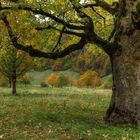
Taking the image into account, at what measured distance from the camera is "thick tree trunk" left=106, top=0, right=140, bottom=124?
781 inches

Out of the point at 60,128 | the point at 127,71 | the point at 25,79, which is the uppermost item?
the point at 127,71

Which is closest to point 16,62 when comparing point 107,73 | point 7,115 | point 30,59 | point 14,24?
point 30,59

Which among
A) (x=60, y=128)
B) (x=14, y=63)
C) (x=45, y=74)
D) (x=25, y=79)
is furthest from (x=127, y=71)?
(x=45, y=74)

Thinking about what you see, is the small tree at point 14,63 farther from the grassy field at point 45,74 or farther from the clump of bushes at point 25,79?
the grassy field at point 45,74

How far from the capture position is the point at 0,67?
45500 mm

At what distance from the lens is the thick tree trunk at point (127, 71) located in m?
19.8

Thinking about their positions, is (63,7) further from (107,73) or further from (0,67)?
(107,73)

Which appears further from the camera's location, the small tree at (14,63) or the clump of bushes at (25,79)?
the clump of bushes at (25,79)

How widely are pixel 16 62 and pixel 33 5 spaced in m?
24.4

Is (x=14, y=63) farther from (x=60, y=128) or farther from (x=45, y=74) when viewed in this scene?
(x=45, y=74)

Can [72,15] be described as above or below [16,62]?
above

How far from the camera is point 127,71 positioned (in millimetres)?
20062

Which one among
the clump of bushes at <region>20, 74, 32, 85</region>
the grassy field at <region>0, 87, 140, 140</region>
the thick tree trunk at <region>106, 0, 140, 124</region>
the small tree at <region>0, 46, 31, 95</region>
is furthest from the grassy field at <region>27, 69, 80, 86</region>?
the thick tree trunk at <region>106, 0, 140, 124</region>

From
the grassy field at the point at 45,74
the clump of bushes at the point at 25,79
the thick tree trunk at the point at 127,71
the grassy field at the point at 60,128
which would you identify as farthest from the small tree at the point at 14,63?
the grassy field at the point at 45,74
